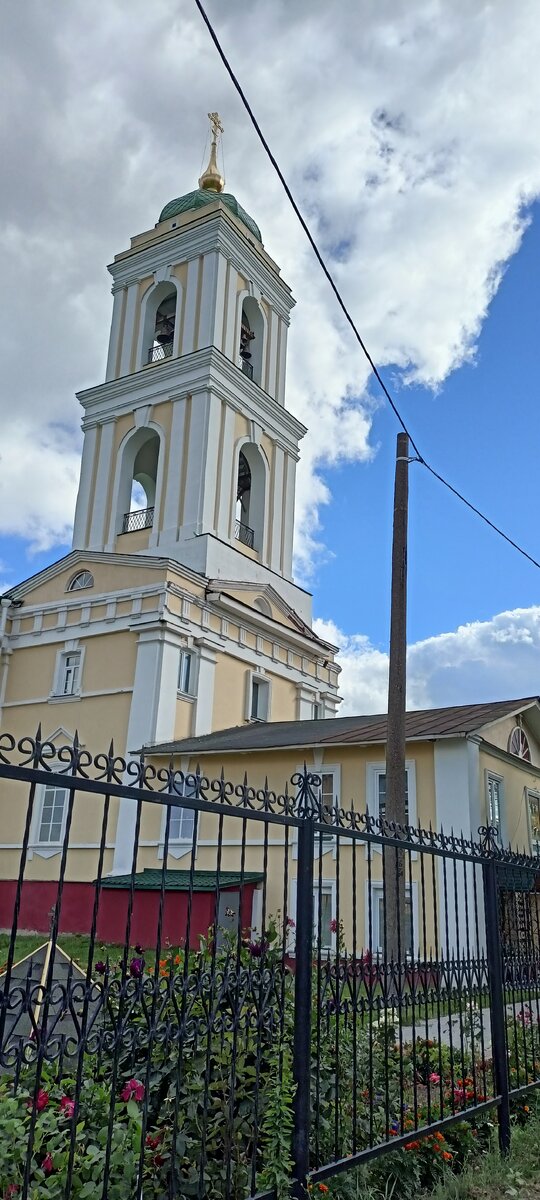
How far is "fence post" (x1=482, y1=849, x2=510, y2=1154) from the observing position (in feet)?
20.2

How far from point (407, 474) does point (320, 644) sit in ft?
50.3

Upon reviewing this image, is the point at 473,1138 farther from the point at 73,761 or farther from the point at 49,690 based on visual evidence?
the point at 49,690

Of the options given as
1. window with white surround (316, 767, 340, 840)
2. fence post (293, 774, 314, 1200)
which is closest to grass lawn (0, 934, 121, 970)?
window with white surround (316, 767, 340, 840)

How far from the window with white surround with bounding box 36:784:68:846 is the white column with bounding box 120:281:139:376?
599 inches

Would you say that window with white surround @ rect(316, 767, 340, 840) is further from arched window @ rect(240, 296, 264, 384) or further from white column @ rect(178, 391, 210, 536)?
arched window @ rect(240, 296, 264, 384)

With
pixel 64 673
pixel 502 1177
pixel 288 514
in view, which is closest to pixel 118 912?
pixel 64 673

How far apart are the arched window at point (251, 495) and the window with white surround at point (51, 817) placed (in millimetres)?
10739

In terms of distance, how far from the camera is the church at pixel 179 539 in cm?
2262

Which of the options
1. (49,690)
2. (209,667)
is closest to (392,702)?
(209,667)

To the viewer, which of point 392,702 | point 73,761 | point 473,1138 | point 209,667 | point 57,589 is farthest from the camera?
point 57,589

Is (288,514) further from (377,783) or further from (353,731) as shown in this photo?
(377,783)

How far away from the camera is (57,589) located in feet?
81.9

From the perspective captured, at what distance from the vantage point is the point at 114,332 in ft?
104

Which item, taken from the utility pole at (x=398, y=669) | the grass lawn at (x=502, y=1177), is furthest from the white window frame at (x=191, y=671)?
the grass lawn at (x=502, y=1177)
